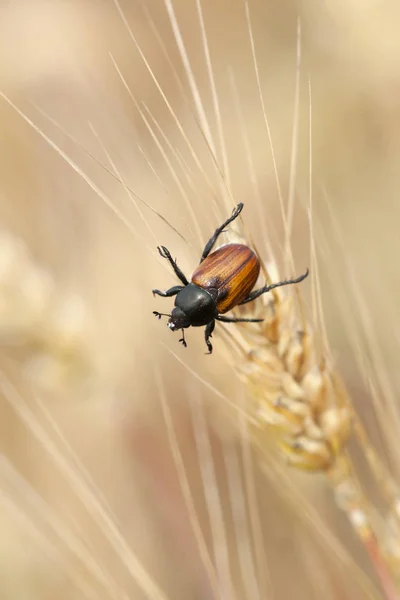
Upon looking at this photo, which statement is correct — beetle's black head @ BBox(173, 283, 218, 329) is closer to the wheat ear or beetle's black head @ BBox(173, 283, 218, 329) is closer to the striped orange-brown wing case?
the striped orange-brown wing case

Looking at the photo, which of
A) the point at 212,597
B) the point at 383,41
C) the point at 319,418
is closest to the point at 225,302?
the point at 319,418

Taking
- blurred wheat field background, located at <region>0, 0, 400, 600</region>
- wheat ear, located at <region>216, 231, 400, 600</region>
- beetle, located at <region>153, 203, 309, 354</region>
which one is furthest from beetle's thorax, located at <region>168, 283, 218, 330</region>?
wheat ear, located at <region>216, 231, 400, 600</region>

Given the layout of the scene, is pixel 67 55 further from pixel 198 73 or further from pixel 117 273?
pixel 117 273

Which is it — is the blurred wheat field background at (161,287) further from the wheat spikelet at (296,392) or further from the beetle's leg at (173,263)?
the wheat spikelet at (296,392)

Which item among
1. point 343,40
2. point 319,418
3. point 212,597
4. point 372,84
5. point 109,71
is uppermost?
point 109,71

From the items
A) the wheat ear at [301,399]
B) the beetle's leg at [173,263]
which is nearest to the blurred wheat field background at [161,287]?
the beetle's leg at [173,263]

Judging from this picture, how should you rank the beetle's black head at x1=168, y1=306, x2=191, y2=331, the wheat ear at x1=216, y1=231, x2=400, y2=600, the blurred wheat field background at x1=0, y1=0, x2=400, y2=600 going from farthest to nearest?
the beetle's black head at x1=168, y1=306, x2=191, y2=331
the blurred wheat field background at x1=0, y1=0, x2=400, y2=600
the wheat ear at x1=216, y1=231, x2=400, y2=600
